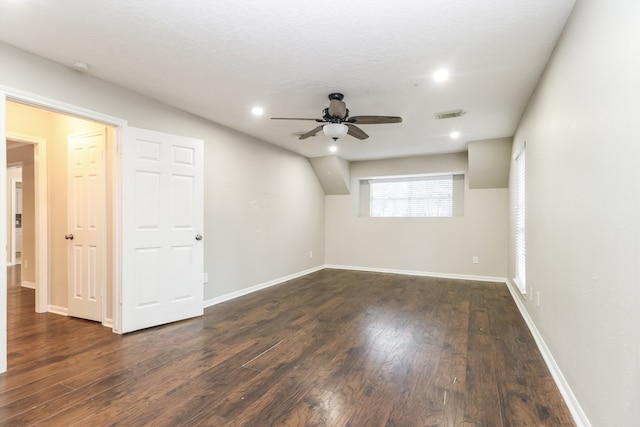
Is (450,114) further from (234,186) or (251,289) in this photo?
(251,289)

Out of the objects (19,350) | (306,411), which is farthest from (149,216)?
(306,411)

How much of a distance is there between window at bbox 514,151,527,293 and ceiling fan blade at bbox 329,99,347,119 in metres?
2.50

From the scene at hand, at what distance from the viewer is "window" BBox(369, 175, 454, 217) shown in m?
6.46

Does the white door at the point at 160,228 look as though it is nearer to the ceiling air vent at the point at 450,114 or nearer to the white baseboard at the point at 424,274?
the ceiling air vent at the point at 450,114

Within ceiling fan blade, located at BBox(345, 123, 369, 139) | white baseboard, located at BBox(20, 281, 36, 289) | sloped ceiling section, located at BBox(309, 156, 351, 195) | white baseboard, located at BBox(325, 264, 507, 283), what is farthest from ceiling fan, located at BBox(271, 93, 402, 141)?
white baseboard, located at BBox(20, 281, 36, 289)

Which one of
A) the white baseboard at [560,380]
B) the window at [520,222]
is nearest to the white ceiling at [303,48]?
the window at [520,222]

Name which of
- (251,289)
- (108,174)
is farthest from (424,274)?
(108,174)

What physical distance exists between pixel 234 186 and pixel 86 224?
1823 mm

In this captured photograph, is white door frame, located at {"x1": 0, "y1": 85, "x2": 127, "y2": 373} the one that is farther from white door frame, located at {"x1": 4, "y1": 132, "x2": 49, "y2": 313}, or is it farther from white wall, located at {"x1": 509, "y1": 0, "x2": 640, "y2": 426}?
white wall, located at {"x1": 509, "y1": 0, "x2": 640, "y2": 426}

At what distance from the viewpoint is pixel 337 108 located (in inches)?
119

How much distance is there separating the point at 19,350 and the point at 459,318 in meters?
4.34

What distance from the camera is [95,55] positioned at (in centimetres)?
252

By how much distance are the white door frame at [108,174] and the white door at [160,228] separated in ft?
0.25

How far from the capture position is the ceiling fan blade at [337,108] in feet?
9.92
